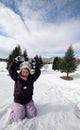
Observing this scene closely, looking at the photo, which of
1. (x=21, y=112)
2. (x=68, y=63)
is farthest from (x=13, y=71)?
(x=68, y=63)

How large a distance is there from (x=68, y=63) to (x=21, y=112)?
741 inches

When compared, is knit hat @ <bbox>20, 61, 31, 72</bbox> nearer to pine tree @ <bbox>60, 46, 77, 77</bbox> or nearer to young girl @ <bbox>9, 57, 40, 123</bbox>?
young girl @ <bbox>9, 57, 40, 123</bbox>

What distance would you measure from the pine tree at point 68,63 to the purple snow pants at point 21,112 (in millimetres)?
18030

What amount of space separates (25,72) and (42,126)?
4.63ft

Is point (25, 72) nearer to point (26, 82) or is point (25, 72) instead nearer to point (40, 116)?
point (26, 82)

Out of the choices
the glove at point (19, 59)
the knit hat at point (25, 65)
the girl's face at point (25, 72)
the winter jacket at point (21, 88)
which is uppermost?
the glove at point (19, 59)

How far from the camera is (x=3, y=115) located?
3596 millimetres

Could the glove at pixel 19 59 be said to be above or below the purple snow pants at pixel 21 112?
above

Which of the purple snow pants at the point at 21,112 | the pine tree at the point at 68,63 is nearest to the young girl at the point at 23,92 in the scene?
the purple snow pants at the point at 21,112

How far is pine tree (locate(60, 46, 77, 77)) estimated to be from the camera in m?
21.2

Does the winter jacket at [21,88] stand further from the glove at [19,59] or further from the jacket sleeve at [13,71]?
the glove at [19,59]

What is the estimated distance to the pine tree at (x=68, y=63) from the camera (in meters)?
21.2

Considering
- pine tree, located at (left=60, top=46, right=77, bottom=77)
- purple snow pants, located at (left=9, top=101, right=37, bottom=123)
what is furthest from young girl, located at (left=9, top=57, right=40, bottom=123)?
pine tree, located at (left=60, top=46, right=77, bottom=77)

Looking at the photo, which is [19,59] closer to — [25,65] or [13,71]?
[25,65]
